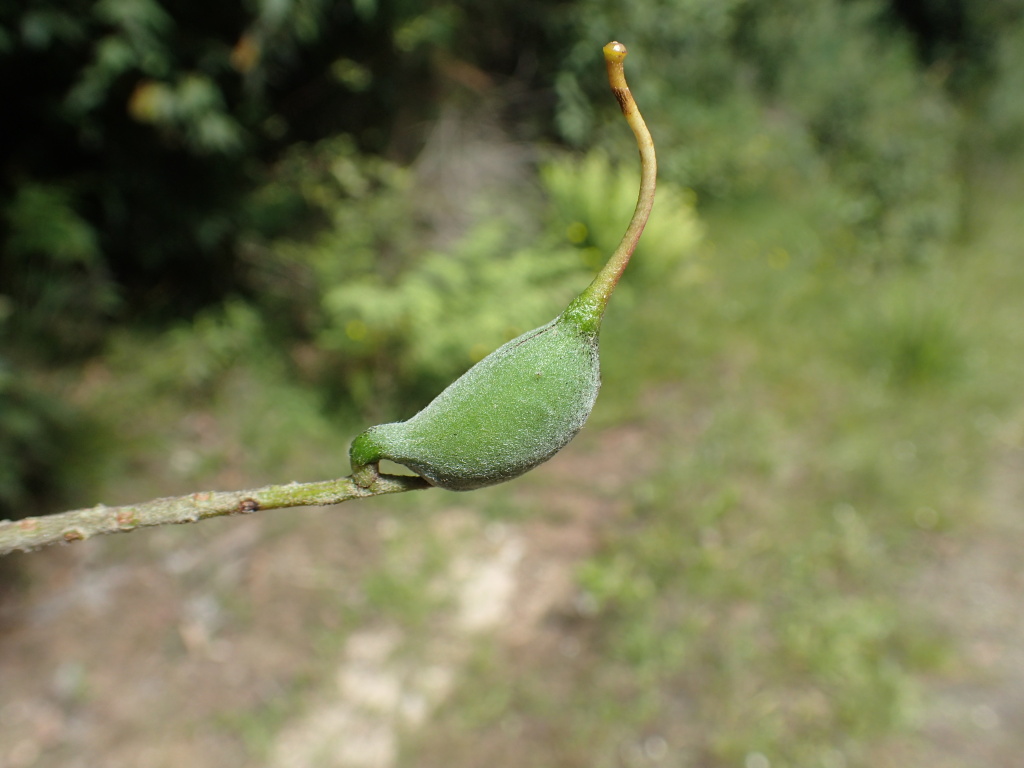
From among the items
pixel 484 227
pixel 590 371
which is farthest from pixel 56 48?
pixel 590 371

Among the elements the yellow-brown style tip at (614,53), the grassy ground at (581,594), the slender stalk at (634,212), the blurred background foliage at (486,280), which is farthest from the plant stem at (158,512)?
the blurred background foliage at (486,280)

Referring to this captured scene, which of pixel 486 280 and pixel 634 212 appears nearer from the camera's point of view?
pixel 634 212

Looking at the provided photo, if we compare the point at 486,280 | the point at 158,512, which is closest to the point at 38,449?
the point at 486,280

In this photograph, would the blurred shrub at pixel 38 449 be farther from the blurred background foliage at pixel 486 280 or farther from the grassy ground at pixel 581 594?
the grassy ground at pixel 581 594

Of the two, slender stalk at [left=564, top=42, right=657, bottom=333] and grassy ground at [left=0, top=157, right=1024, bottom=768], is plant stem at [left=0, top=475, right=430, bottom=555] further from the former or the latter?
grassy ground at [left=0, top=157, right=1024, bottom=768]

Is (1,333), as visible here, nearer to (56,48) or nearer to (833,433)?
(56,48)

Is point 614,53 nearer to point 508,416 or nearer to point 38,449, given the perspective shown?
point 508,416
